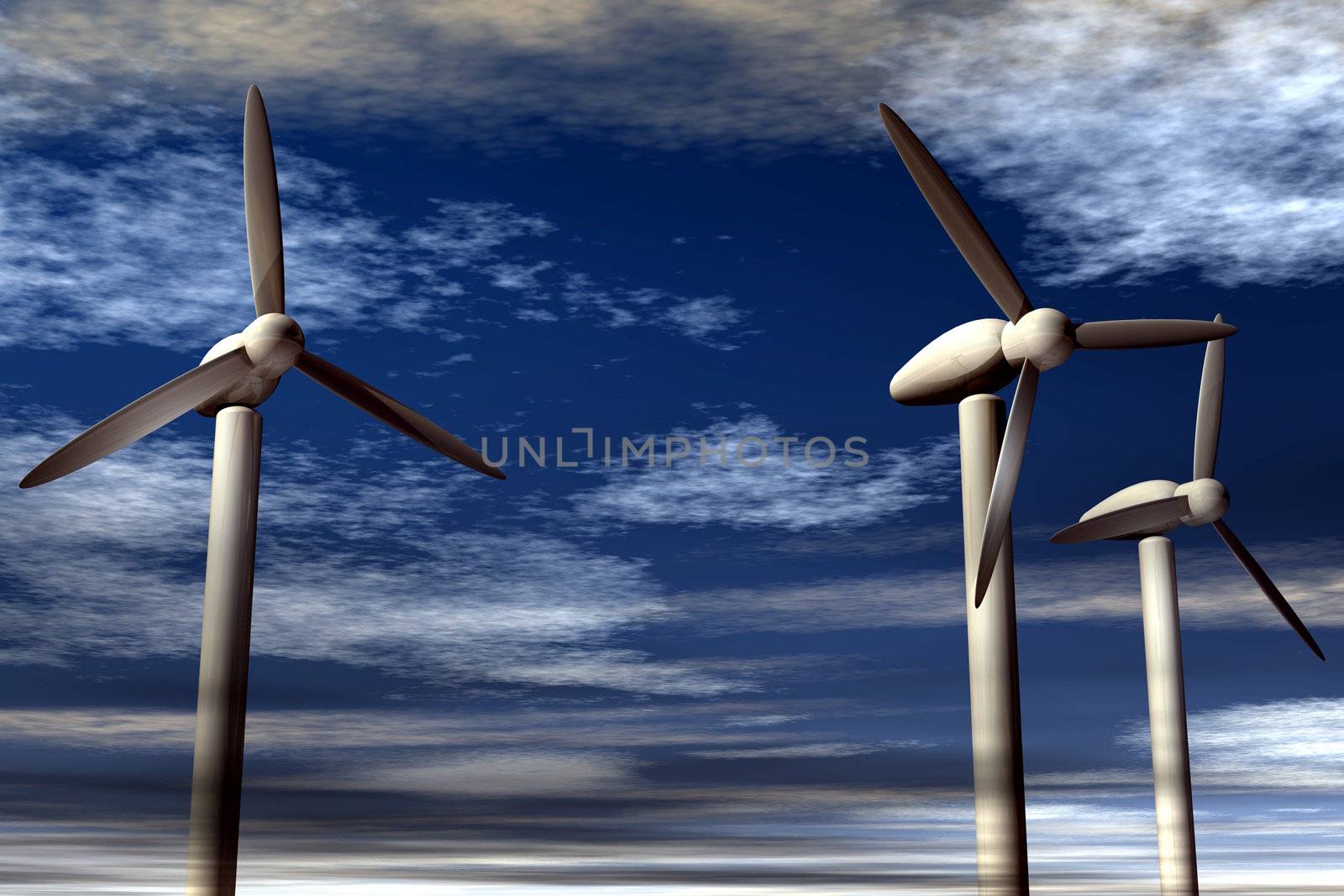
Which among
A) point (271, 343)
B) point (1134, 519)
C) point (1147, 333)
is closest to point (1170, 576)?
point (1134, 519)

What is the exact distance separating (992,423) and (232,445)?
15670 mm

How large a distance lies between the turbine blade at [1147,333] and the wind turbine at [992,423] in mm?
27

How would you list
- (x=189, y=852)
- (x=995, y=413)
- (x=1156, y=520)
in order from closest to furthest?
(x=189, y=852) → (x=995, y=413) → (x=1156, y=520)

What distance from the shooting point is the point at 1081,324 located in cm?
2925

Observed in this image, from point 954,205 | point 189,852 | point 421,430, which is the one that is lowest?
point 189,852

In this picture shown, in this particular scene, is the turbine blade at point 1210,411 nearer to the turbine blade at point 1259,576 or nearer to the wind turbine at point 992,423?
the turbine blade at point 1259,576

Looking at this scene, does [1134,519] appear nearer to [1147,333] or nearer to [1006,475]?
[1147,333]

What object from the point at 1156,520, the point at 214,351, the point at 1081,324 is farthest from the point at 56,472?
the point at 1156,520

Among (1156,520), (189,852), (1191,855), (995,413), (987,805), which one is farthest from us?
(1156,520)

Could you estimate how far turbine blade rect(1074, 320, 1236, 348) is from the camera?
29417mm

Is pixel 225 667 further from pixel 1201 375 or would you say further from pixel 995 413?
pixel 1201 375

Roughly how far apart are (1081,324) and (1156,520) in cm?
1197

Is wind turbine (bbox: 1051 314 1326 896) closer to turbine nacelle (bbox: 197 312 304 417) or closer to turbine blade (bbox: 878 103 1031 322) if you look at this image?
turbine blade (bbox: 878 103 1031 322)

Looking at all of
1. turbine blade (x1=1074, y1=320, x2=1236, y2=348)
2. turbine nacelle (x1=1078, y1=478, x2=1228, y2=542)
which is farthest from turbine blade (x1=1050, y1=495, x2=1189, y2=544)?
turbine blade (x1=1074, y1=320, x2=1236, y2=348)
